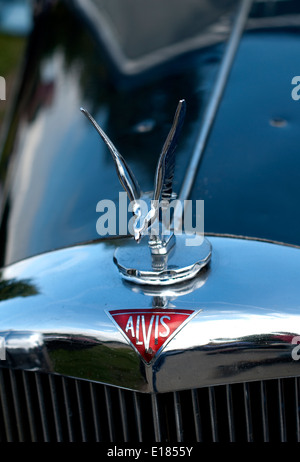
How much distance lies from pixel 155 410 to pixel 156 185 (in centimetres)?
40

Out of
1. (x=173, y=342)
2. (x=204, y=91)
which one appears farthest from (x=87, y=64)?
(x=173, y=342)

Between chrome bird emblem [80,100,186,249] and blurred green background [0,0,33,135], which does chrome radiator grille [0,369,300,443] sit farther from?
blurred green background [0,0,33,135]

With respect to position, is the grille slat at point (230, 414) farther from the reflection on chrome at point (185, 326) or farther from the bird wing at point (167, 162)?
the bird wing at point (167, 162)

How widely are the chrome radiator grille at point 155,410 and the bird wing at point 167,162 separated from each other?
0.35m

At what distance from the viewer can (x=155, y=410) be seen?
133 centimetres

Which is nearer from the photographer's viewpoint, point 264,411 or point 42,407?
point 264,411

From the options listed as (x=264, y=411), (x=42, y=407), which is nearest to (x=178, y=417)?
(x=264, y=411)

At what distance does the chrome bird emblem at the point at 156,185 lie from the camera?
4.14 ft

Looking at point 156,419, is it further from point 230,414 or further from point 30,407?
point 30,407
